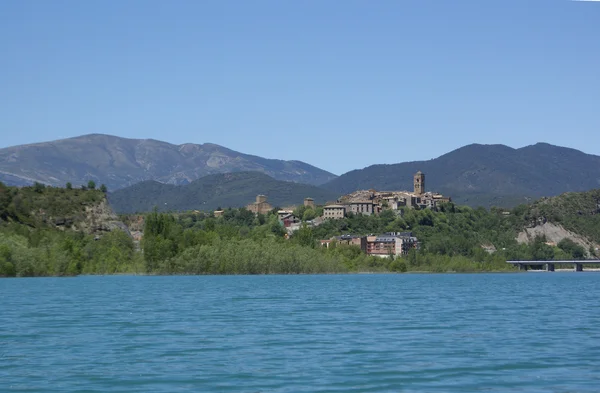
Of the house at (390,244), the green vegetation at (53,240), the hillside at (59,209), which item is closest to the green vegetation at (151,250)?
the green vegetation at (53,240)

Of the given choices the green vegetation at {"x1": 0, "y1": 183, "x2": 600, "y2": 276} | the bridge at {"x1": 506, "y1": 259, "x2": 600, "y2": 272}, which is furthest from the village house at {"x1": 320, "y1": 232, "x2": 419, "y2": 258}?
the green vegetation at {"x1": 0, "y1": 183, "x2": 600, "y2": 276}

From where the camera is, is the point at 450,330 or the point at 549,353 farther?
the point at 450,330

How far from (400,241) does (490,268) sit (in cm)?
2149

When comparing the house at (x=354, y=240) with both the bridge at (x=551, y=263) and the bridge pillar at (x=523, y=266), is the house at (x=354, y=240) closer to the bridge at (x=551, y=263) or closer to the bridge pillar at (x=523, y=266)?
the bridge at (x=551, y=263)

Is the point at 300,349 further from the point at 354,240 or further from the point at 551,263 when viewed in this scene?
the point at 551,263

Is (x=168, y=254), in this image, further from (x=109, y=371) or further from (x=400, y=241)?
(x=109, y=371)

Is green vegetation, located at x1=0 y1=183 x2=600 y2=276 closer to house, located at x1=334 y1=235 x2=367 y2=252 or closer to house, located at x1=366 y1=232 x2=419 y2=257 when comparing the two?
house, located at x1=366 y1=232 x2=419 y2=257

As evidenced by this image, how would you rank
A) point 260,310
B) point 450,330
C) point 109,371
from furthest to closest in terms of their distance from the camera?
point 260,310 < point 450,330 < point 109,371

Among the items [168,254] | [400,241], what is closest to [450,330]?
[168,254]

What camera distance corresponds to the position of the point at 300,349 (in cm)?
2806

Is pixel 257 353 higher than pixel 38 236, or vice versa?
pixel 38 236

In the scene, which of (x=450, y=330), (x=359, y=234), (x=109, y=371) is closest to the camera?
(x=109, y=371)

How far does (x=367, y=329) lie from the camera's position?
34.4 metres

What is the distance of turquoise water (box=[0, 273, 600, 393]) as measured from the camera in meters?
22.1
